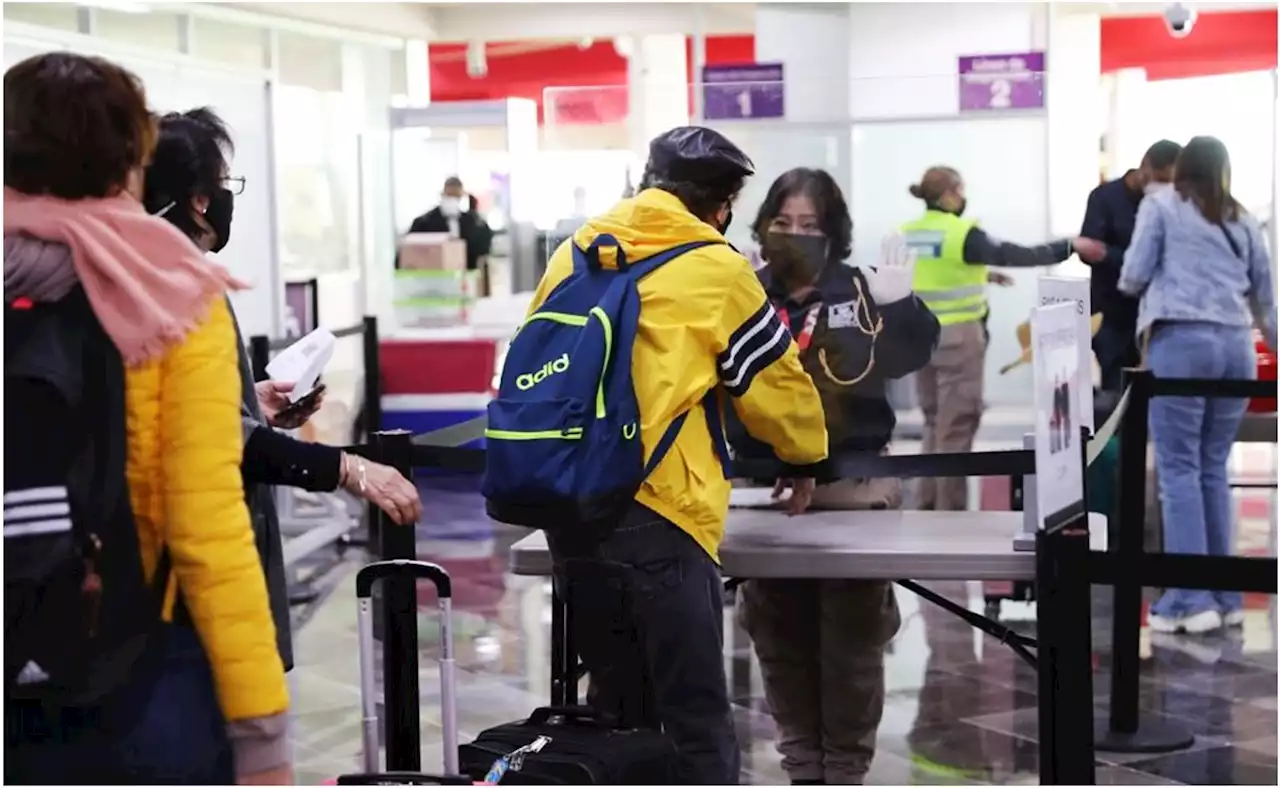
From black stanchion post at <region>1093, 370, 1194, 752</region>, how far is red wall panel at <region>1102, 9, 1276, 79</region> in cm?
1194

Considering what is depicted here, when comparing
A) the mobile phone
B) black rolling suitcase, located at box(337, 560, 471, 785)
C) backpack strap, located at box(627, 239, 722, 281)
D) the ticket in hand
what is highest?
backpack strap, located at box(627, 239, 722, 281)

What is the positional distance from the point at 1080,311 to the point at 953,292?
13.2 ft

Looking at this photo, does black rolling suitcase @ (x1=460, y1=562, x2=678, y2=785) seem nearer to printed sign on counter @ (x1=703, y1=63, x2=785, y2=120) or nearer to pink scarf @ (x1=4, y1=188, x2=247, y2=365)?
pink scarf @ (x1=4, y1=188, x2=247, y2=365)

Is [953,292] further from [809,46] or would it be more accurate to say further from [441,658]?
[441,658]

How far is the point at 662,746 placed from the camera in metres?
2.79

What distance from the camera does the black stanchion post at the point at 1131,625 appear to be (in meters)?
4.68

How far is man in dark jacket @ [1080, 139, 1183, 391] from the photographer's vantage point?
683cm

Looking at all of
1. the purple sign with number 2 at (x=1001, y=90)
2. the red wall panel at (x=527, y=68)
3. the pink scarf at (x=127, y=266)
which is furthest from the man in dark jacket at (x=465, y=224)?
the pink scarf at (x=127, y=266)

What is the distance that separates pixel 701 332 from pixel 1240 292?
335 cm

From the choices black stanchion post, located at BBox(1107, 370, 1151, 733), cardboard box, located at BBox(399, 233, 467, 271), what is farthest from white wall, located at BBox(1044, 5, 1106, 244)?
black stanchion post, located at BBox(1107, 370, 1151, 733)

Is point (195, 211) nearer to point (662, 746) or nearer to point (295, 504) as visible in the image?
point (662, 746)

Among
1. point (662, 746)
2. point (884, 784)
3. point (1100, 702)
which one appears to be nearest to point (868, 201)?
point (1100, 702)

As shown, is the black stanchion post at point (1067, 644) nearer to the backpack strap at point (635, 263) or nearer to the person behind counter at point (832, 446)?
the person behind counter at point (832, 446)

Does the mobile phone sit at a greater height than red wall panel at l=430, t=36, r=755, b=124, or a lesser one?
lesser
